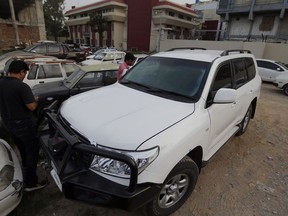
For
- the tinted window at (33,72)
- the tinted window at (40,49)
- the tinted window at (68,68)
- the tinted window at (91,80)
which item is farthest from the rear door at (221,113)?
the tinted window at (40,49)

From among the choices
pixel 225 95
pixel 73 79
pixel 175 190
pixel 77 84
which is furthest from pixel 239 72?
pixel 73 79

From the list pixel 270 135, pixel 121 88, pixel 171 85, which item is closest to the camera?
pixel 171 85

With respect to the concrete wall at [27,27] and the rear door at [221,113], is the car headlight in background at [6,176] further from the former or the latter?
the concrete wall at [27,27]

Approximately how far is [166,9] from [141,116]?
4023 centimetres

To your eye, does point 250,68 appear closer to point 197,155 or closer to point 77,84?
point 197,155

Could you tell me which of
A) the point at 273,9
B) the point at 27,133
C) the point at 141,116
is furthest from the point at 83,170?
the point at 273,9

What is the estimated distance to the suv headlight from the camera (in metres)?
1.86

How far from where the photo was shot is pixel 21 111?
2.53 meters

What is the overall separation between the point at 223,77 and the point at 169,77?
0.84 meters

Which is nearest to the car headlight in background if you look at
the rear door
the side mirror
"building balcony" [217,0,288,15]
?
the rear door

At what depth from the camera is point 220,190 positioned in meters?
3.01

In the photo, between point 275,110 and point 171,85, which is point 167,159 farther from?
point 275,110

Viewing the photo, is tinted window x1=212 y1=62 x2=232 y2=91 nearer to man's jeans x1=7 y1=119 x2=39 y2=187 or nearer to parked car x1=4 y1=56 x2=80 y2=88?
man's jeans x1=7 y1=119 x2=39 y2=187

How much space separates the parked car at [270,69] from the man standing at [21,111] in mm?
12933
